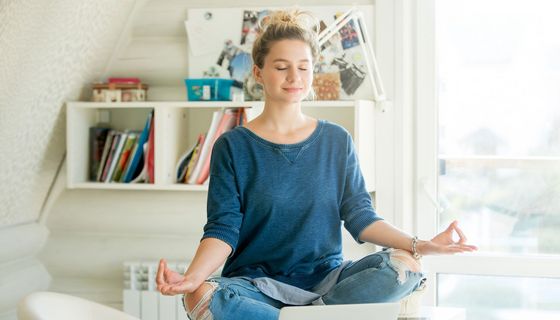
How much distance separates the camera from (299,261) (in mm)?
2141

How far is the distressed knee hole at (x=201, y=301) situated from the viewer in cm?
191

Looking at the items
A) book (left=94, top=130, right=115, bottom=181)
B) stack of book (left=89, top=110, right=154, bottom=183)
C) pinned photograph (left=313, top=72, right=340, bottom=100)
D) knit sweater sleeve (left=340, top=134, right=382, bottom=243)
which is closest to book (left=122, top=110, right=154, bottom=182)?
stack of book (left=89, top=110, right=154, bottom=183)

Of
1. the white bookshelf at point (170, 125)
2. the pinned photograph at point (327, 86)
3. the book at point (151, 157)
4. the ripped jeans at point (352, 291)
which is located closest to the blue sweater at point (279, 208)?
the ripped jeans at point (352, 291)

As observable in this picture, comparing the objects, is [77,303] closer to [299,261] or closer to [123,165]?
[299,261]

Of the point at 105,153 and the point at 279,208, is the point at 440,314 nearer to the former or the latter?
the point at 279,208

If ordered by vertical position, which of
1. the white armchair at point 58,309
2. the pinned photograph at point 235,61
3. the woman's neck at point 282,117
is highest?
the pinned photograph at point 235,61

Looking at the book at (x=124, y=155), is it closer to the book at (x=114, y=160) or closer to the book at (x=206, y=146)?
the book at (x=114, y=160)

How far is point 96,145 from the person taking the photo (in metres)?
3.24

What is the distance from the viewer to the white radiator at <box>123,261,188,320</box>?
3.18 m

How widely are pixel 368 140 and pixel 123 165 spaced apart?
883 mm

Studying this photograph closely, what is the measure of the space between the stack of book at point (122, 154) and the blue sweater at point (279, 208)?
0.97 metres

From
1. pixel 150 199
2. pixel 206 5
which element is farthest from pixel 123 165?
pixel 206 5

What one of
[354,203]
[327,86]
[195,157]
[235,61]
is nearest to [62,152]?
[195,157]

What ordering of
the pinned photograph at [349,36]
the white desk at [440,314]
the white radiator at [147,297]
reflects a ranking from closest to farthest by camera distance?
the white desk at [440,314] → the pinned photograph at [349,36] → the white radiator at [147,297]
